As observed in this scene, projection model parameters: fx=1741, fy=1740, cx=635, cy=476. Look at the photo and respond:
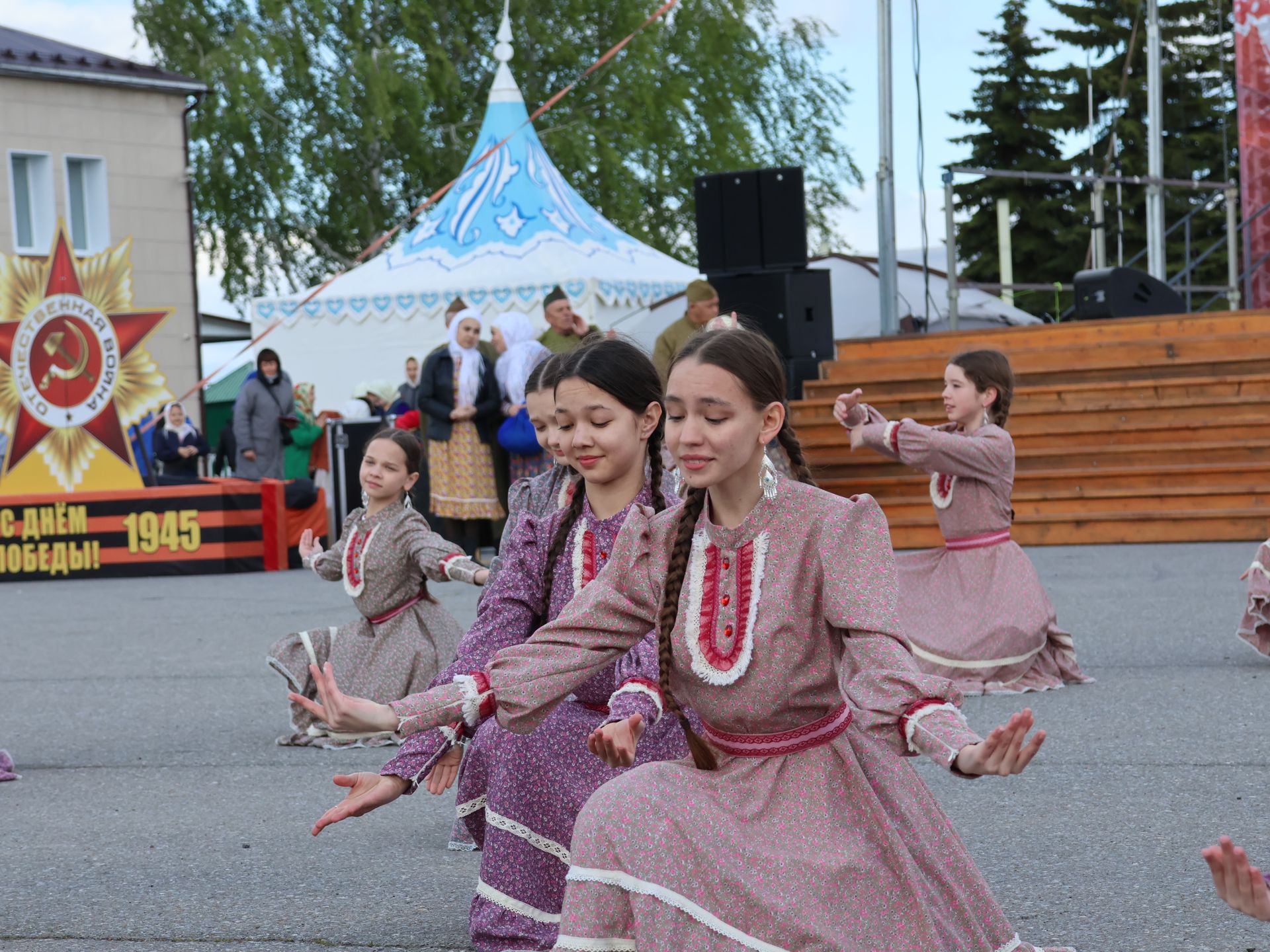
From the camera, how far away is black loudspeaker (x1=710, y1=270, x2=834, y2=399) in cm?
1414

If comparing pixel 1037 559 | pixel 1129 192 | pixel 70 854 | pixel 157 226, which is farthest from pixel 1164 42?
pixel 70 854

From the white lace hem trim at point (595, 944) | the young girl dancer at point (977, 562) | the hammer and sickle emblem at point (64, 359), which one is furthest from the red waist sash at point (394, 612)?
the hammer and sickle emblem at point (64, 359)

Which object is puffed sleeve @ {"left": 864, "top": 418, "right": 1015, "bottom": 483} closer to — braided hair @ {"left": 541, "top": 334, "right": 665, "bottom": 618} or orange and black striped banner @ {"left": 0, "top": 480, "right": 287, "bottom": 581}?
braided hair @ {"left": 541, "top": 334, "right": 665, "bottom": 618}

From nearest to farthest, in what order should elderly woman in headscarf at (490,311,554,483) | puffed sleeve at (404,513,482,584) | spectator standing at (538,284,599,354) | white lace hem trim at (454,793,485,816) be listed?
white lace hem trim at (454,793,485,816)
puffed sleeve at (404,513,482,584)
spectator standing at (538,284,599,354)
elderly woman in headscarf at (490,311,554,483)

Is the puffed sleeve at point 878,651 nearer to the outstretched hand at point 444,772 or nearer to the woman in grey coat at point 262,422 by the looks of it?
the outstretched hand at point 444,772

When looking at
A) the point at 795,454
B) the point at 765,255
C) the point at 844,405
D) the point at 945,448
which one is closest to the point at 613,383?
the point at 795,454

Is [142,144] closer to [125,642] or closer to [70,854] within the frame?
[125,642]

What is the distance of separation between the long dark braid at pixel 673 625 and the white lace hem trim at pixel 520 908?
70 cm

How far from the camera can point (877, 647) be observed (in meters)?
2.78

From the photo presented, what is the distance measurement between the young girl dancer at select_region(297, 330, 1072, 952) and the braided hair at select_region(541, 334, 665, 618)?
0.48 metres

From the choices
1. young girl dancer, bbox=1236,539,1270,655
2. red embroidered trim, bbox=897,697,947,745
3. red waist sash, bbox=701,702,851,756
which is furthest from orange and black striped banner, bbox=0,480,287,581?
red embroidered trim, bbox=897,697,947,745

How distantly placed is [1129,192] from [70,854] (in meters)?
37.4

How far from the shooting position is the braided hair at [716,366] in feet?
9.73

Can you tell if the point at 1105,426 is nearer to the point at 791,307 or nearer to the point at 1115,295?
the point at 1115,295
